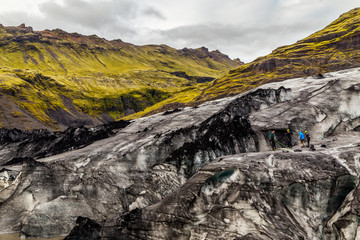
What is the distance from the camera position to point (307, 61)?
5290 inches

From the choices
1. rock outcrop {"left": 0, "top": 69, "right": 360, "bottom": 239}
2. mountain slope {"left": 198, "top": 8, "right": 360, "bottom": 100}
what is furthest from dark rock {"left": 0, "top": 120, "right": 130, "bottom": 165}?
mountain slope {"left": 198, "top": 8, "right": 360, "bottom": 100}

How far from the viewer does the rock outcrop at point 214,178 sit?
1758 centimetres

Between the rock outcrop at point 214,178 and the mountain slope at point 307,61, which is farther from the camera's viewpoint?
the mountain slope at point 307,61

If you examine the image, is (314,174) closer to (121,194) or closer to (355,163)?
(355,163)

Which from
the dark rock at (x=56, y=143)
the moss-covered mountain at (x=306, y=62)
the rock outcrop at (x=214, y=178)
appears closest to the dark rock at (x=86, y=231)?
the rock outcrop at (x=214, y=178)

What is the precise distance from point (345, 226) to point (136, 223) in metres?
13.9

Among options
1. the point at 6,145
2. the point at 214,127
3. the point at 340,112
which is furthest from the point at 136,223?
the point at 6,145

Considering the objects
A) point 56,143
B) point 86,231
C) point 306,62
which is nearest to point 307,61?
point 306,62

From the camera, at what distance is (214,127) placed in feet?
117

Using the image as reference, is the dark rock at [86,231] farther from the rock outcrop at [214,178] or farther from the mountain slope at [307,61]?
the mountain slope at [307,61]

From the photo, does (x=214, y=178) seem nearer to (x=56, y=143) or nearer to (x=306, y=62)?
(x=56, y=143)

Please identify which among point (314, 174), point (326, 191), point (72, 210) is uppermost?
point (314, 174)

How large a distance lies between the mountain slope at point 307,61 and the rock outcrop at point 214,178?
87238mm

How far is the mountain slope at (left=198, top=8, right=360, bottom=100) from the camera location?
122875mm
